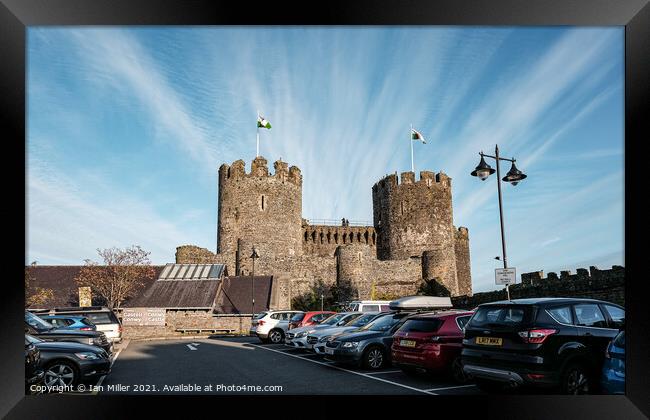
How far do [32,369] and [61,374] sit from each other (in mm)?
474

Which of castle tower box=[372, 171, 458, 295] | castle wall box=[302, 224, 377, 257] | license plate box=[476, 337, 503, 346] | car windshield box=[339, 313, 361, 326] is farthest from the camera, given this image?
castle wall box=[302, 224, 377, 257]

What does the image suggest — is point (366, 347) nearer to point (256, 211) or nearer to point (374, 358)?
point (374, 358)

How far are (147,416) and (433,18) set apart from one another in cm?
692

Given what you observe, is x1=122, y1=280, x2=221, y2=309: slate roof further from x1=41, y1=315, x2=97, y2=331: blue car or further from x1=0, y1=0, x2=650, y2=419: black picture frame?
x1=0, y1=0, x2=650, y2=419: black picture frame

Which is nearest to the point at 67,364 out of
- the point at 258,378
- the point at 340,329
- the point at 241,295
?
the point at 258,378

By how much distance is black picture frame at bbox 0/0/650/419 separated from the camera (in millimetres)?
6734

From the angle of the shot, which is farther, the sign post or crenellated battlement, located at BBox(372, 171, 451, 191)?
crenellated battlement, located at BBox(372, 171, 451, 191)

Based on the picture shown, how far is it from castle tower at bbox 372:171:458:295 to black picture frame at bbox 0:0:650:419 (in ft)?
122

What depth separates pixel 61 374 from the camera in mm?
7930

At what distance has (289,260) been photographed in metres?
39.1

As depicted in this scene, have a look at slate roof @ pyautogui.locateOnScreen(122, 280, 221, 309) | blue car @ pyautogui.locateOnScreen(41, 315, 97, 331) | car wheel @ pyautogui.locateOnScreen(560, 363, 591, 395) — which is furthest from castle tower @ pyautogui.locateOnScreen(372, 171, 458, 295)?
car wheel @ pyautogui.locateOnScreen(560, 363, 591, 395)

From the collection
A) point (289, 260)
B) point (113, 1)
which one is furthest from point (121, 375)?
point (289, 260)

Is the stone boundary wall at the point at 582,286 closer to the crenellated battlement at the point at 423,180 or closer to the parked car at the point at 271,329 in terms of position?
the parked car at the point at 271,329
